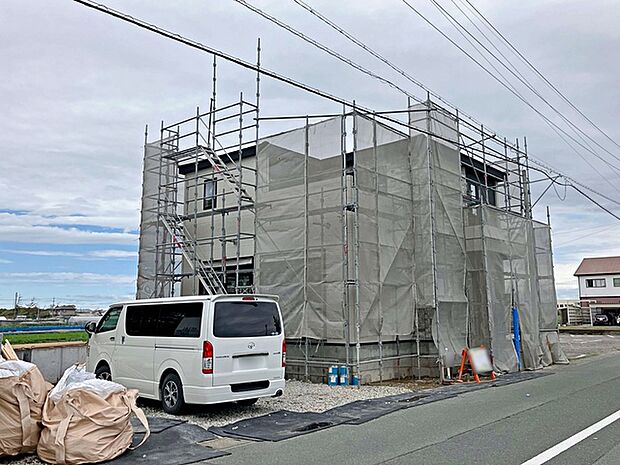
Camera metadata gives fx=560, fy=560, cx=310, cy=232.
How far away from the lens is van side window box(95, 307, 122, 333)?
10.3 metres

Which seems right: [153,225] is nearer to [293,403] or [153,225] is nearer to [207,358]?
[293,403]

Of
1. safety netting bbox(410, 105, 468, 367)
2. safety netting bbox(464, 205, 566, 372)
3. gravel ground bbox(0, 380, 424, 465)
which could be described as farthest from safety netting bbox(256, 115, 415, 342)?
safety netting bbox(464, 205, 566, 372)

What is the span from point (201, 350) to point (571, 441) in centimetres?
506

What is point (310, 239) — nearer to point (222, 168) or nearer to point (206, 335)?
point (222, 168)

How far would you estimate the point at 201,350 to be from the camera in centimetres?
829

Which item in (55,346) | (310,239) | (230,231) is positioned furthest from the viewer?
(230,231)

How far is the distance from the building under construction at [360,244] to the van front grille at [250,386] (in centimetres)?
385

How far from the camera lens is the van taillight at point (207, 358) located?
26.9 feet

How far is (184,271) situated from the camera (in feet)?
57.5

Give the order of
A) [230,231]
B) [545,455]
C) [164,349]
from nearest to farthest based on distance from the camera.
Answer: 1. [545,455]
2. [164,349]
3. [230,231]

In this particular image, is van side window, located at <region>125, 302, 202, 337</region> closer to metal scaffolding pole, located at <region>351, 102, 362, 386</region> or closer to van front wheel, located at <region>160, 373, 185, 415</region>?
van front wheel, located at <region>160, 373, 185, 415</region>

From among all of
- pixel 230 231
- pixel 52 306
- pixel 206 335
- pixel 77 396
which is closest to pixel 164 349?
pixel 206 335

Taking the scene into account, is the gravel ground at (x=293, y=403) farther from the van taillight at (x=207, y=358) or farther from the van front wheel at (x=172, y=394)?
the van taillight at (x=207, y=358)

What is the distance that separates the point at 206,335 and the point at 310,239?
551 cm
